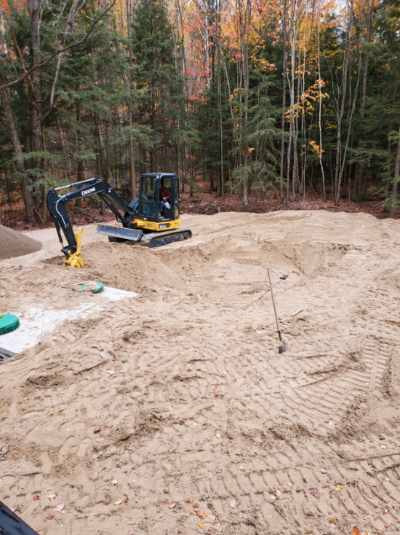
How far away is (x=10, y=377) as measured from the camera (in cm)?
431

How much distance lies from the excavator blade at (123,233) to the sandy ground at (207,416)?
12.0ft

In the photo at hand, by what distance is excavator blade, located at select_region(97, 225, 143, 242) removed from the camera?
34.7 ft

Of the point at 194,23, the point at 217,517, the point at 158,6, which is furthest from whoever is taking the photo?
the point at 194,23

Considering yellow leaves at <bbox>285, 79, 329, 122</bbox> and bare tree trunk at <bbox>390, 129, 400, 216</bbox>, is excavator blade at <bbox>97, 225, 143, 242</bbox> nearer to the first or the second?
bare tree trunk at <bbox>390, 129, 400, 216</bbox>

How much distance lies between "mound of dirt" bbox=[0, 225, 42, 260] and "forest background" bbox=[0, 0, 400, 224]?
3353 mm

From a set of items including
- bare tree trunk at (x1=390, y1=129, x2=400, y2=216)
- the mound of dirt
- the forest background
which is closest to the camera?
the mound of dirt

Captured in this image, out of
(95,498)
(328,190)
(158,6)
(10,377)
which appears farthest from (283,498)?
(328,190)

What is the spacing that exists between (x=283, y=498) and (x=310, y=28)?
817 inches

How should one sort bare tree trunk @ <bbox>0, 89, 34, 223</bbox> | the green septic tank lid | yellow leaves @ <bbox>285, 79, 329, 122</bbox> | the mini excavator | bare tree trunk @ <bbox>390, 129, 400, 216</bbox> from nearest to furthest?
the green septic tank lid → the mini excavator → bare tree trunk @ <bbox>0, 89, 34, 223</bbox> → bare tree trunk @ <bbox>390, 129, 400, 216</bbox> → yellow leaves @ <bbox>285, 79, 329, 122</bbox>

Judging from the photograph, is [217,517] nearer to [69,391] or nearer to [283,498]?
[283,498]

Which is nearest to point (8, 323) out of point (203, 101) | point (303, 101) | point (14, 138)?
point (14, 138)

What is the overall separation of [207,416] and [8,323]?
3390 mm

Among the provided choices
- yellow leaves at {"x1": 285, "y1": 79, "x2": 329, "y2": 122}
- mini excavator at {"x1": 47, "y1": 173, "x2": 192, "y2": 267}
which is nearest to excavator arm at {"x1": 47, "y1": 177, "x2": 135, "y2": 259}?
mini excavator at {"x1": 47, "y1": 173, "x2": 192, "y2": 267}

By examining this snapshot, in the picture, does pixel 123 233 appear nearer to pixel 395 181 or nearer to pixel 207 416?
pixel 207 416
